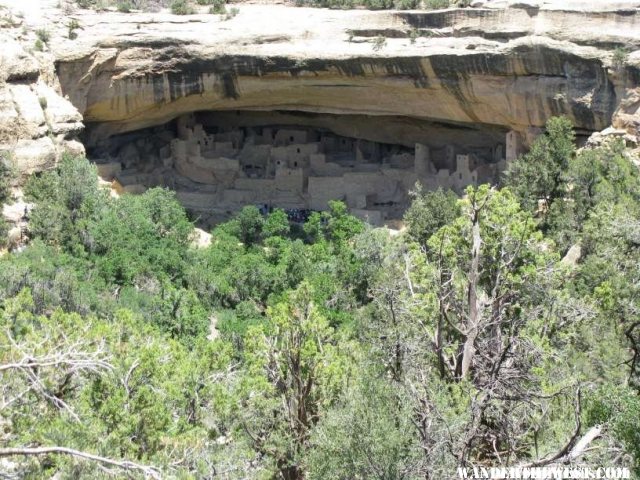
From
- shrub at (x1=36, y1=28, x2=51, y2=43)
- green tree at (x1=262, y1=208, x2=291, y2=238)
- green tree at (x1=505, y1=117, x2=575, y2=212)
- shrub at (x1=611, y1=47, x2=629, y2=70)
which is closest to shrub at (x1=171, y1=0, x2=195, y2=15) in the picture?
shrub at (x1=36, y1=28, x2=51, y2=43)

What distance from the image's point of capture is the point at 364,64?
18.5 meters

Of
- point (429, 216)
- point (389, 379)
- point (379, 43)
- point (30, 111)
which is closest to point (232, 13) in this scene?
point (379, 43)

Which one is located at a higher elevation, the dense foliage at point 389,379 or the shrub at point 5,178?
the dense foliage at point 389,379

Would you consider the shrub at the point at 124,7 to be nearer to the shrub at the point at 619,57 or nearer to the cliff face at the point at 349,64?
the cliff face at the point at 349,64

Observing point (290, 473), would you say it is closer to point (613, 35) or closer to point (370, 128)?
point (613, 35)

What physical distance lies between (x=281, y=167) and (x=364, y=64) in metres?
3.94

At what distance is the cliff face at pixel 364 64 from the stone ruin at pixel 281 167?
1137 millimetres

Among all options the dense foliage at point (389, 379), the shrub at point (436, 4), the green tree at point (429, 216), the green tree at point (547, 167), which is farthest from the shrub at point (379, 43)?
the dense foliage at point (389, 379)

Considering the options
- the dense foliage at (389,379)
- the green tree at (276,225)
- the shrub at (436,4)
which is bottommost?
the green tree at (276,225)

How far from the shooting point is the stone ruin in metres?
20.9

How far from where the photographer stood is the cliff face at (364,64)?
1695 cm

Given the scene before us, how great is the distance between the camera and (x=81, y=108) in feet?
64.7

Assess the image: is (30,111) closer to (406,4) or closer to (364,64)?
(364,64)

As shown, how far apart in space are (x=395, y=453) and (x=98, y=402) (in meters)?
2.43
